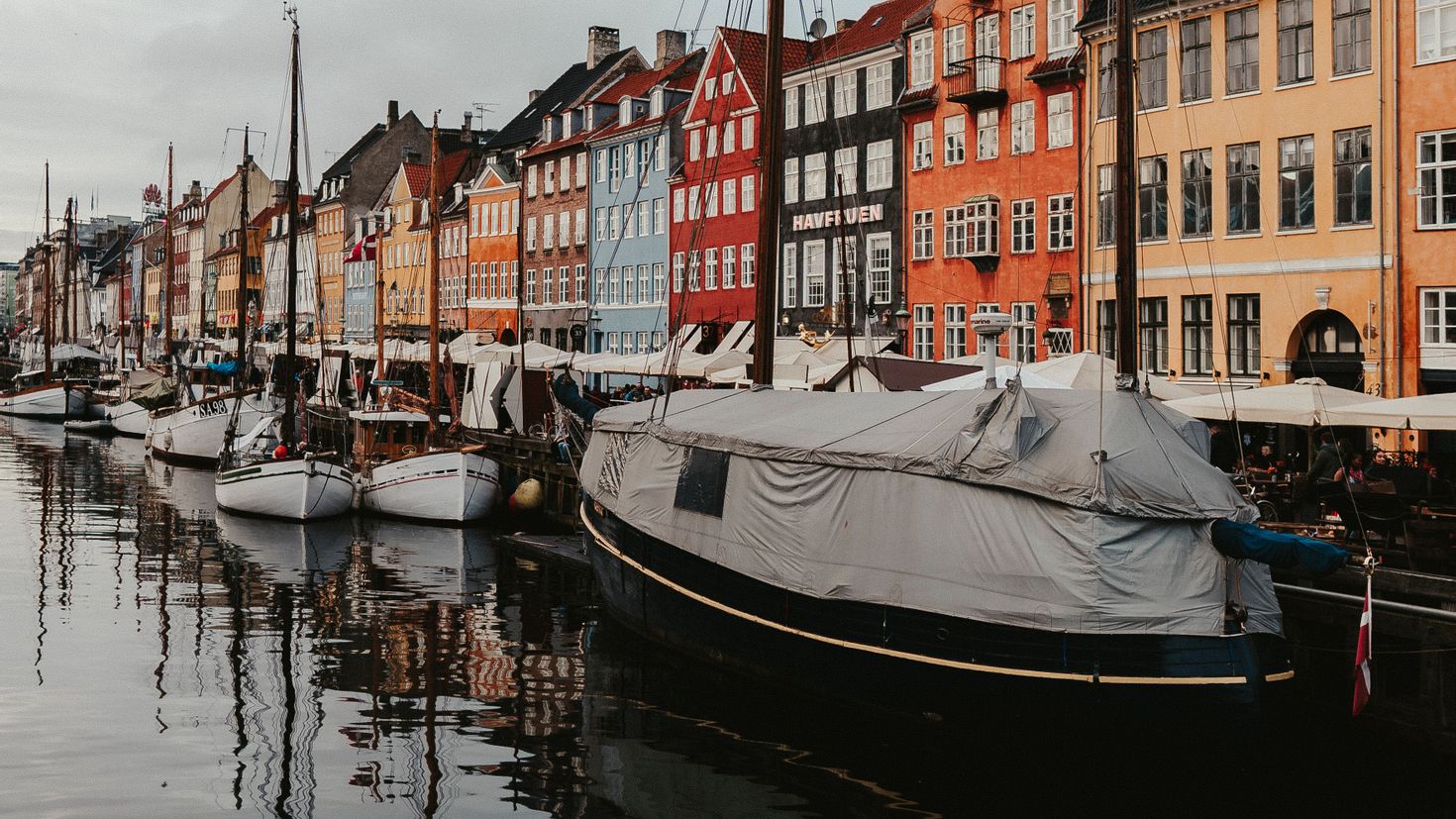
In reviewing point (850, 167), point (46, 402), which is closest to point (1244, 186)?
point (850, 167)

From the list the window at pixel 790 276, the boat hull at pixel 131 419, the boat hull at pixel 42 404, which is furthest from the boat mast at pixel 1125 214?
the boat hull at pixel 42 404

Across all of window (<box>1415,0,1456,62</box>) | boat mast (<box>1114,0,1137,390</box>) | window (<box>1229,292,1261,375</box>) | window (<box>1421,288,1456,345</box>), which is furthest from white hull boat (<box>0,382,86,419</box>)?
boat mast (<box>1114,0,1137,390</box>)

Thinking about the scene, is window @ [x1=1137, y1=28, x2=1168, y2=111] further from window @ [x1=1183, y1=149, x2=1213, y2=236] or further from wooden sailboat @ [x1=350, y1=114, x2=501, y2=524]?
wooden sailboat @ [x1=350, y1=114, x2=501, y2=524]

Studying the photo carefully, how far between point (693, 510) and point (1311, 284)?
1948 centimetres

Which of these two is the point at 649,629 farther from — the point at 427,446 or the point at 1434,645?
the point at 427,446

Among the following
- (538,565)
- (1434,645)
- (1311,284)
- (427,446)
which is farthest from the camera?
(427,446)

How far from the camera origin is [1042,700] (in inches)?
574

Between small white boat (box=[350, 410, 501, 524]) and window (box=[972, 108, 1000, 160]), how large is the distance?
17.3m

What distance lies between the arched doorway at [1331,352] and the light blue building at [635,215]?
1336 inches

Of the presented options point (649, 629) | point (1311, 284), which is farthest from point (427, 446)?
point (1311, 284)

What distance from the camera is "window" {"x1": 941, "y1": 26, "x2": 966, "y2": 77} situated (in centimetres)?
4441

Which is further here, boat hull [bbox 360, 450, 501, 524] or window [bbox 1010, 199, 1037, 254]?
window [bbox 1010, 199, 1037, 254]

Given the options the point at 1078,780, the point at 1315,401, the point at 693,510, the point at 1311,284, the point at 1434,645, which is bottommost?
the point at 1078,780

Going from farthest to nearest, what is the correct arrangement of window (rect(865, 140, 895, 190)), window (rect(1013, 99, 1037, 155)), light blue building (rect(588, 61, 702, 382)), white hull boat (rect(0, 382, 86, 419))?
1. white hull boat (rect(0, 382, 86, 419))
2. light blue building (rect(588, 61, 702, 382))
3. window (rect(865, 140, 895, 190))
4. window (rect(1013, 99, 1037, 155))
